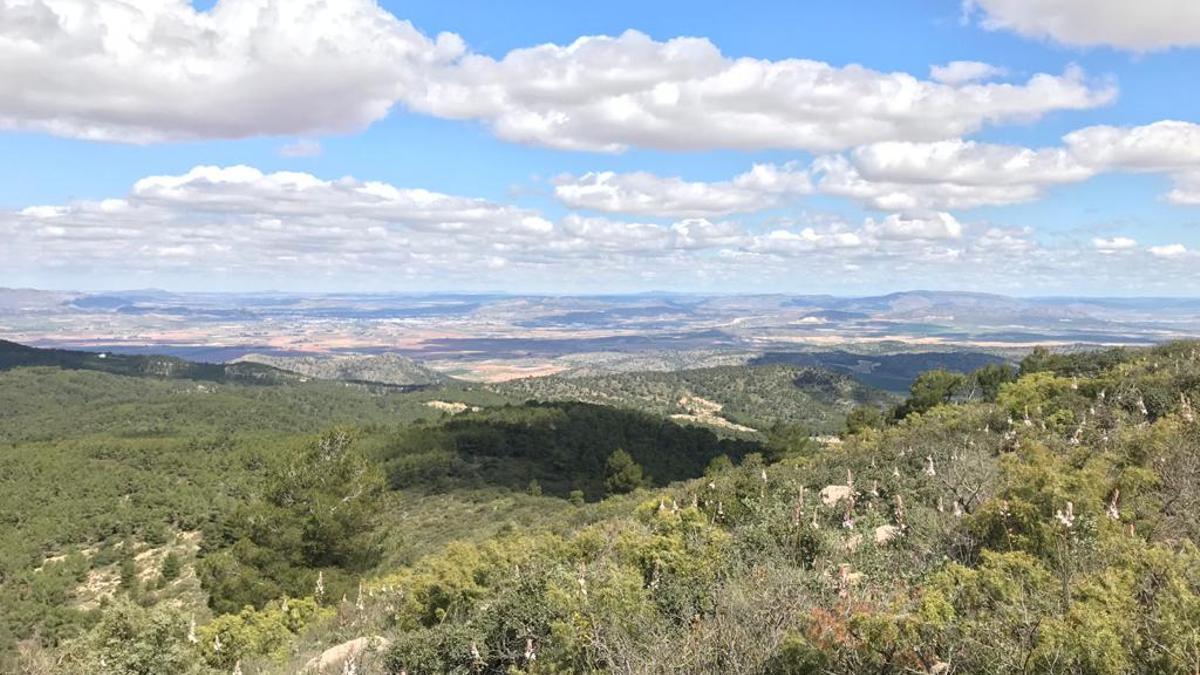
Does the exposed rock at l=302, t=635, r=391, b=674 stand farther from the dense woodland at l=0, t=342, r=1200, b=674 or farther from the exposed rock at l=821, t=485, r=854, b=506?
the exposed rock at l=821, t=485, r=854, b=506

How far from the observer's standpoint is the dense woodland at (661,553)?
17672 millimetres

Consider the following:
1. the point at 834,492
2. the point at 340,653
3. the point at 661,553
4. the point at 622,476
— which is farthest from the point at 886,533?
the point at 622,476

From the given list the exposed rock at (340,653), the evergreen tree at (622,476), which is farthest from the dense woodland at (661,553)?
the exposed rock at (340,653)

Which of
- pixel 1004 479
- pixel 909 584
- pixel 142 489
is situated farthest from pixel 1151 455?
pixel 142 489

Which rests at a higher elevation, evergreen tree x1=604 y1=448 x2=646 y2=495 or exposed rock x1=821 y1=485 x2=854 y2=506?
exposed rock x1=821 y1=485 x2=854 y2=506

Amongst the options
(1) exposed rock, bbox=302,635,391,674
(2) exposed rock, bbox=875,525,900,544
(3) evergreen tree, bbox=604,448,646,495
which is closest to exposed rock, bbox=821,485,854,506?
(2) exposed rock, bbox=875,525,900,544

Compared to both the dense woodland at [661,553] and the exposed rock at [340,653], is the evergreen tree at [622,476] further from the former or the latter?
the exposed rock at [340,653]

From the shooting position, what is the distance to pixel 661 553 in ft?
94.3

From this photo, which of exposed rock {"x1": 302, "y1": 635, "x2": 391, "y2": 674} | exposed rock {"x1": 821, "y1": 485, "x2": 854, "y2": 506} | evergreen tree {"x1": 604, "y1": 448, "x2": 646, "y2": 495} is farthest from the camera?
evergreen tree {"x1": 604, "y1": 448, "x2": 646, "y2": 495}

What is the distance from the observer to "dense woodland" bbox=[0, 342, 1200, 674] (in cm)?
1767

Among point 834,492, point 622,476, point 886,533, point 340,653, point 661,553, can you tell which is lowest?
point 622,476

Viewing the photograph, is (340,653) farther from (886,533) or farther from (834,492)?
(834,492)

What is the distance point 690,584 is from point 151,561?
212 feet

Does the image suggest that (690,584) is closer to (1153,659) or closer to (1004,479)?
(1153,659)
